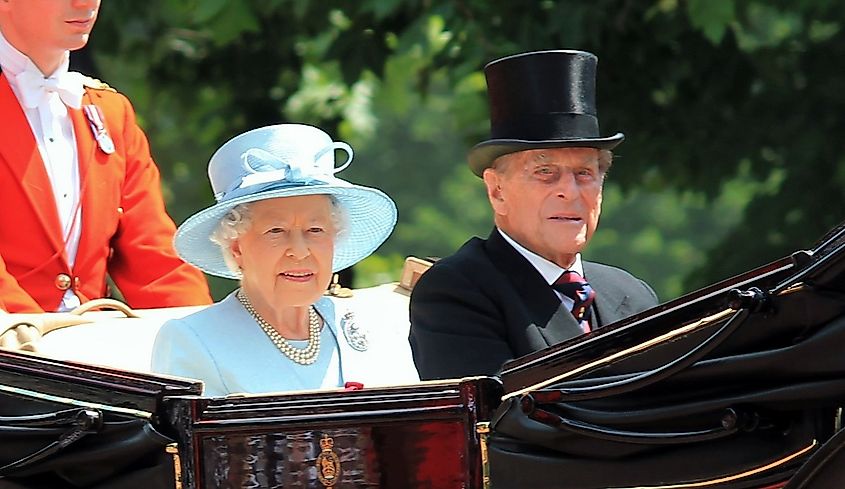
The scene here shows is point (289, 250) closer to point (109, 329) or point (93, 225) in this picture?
point (109, 329)

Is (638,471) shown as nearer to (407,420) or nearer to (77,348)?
(407,420)

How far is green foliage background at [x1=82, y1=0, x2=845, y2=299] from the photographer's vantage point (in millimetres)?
6051

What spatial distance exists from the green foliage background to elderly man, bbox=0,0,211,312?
1.69 m

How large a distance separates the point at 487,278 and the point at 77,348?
91cm

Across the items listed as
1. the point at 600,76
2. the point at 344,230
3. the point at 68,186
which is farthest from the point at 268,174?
the point at 600,76

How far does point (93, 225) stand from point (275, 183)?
803 mm

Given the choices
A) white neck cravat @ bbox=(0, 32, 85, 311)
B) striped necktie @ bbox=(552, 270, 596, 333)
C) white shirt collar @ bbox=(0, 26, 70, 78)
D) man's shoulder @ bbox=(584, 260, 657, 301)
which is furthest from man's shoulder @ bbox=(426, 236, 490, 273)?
white shirt collar @ bbox=(0, 26, 70, 78)

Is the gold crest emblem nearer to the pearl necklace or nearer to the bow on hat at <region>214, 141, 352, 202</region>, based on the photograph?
the pearl necklace

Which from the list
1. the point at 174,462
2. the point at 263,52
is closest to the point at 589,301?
the point at 174,462

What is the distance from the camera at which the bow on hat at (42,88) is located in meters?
4.14

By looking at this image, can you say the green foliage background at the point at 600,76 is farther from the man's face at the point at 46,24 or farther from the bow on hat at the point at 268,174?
the bow on hat at the point at 268,174

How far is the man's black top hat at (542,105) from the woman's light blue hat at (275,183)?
292 millimetres

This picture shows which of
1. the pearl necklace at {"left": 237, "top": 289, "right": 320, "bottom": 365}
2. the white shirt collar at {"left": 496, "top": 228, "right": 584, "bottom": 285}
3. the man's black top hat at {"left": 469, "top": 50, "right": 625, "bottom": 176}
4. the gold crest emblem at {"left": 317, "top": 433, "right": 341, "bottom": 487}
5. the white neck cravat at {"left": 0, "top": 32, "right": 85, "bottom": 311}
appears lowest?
the gold crest emblem at {"left": 317, "top": 433, "right": 341, "bottom": 487}

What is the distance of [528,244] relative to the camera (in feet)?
12.4
